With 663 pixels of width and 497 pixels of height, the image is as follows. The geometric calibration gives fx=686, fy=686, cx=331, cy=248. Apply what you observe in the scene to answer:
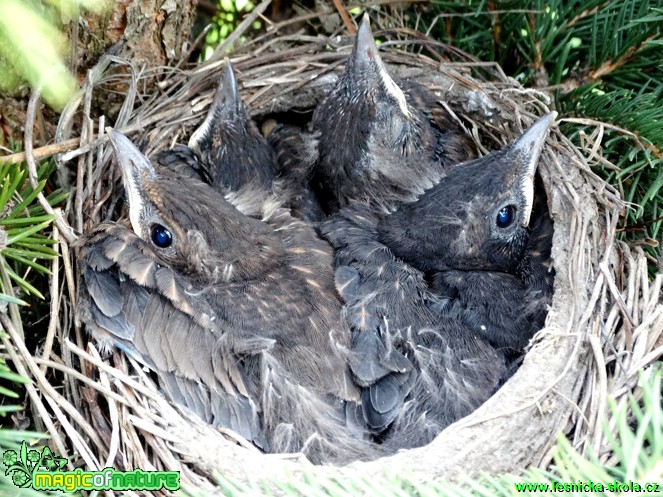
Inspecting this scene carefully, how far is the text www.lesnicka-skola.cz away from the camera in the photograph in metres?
0.90

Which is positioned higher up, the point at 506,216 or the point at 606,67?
the point at 606,67

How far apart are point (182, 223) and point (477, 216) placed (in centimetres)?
91

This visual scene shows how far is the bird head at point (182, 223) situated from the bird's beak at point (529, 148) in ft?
2.88

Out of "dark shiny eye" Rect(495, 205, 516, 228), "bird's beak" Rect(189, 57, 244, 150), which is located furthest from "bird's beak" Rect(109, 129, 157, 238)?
"dark shiny eye" Rect(495, 205, 516, 228)

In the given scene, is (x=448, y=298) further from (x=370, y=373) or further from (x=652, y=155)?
(x=652, y=155)

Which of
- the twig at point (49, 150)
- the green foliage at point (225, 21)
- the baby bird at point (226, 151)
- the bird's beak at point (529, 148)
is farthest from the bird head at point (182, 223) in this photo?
the bird's beak at point (529, 148)

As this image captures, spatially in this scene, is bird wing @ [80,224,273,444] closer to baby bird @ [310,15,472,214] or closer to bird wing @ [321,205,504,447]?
bird wing @ [321,205,504,447]

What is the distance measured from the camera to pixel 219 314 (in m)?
1.98

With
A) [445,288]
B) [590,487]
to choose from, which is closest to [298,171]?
[445,288]

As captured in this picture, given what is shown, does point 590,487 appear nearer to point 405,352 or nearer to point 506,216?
point 405,352

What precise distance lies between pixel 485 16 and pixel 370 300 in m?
1.09

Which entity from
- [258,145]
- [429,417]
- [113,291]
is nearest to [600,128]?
[429,417]

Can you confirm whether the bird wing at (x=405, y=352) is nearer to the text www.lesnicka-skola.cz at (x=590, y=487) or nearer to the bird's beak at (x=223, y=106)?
the bird's beak at (x=223, y=106)

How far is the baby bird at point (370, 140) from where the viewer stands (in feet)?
7.75
